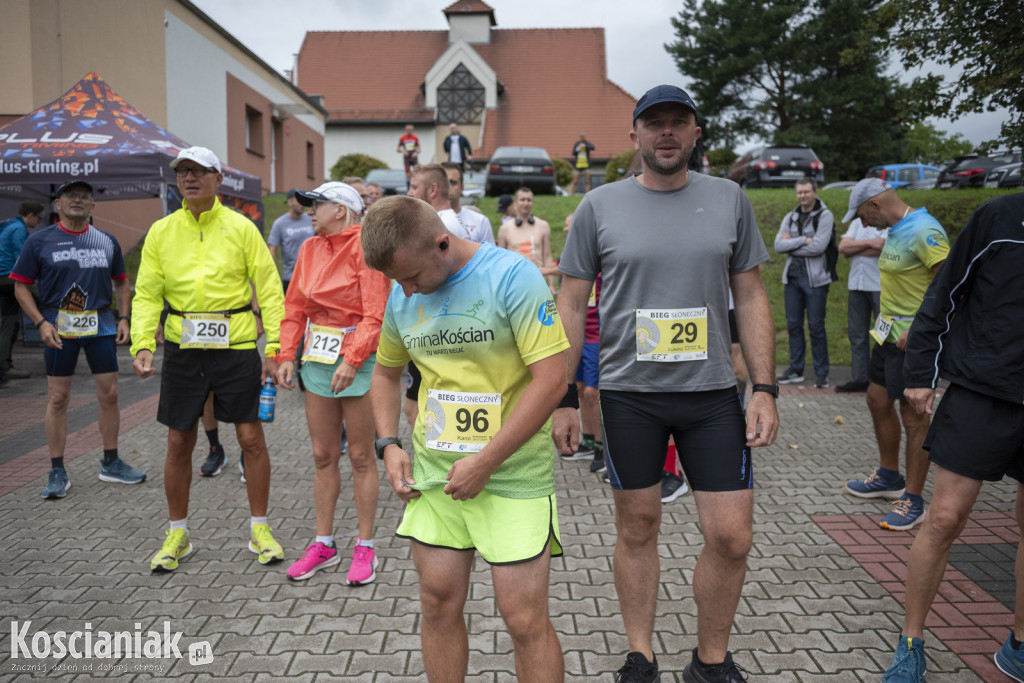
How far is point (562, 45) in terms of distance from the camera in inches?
1672

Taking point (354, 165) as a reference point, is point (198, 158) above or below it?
below

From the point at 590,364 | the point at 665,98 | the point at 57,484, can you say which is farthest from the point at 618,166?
the point at 665,98

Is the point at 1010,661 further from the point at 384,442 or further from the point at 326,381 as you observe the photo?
the point at 326,381

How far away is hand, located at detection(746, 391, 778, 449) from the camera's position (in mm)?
2740

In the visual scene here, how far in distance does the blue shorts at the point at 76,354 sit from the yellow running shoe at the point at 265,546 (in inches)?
88.1

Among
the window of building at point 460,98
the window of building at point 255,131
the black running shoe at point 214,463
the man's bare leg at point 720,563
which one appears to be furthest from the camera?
the window of building at point 460,98

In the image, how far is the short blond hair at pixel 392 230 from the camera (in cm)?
206

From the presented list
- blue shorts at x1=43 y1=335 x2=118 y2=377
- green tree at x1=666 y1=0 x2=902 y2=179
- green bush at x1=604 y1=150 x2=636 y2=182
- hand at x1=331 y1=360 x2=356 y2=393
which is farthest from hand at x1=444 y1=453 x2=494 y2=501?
green tree at x1=666 y1=0 x2=902 y2=179

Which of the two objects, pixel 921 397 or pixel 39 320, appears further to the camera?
pixel 39 320

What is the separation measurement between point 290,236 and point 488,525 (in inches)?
274

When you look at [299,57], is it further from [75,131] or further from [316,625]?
[316,625]

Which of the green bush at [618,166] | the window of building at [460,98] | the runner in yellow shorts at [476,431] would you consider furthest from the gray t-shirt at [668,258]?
the window of building at [460,98]

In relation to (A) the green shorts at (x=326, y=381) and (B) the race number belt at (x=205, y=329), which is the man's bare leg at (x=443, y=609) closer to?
(A) the green shorts at (x=326, y=381)

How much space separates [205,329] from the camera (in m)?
4.04
